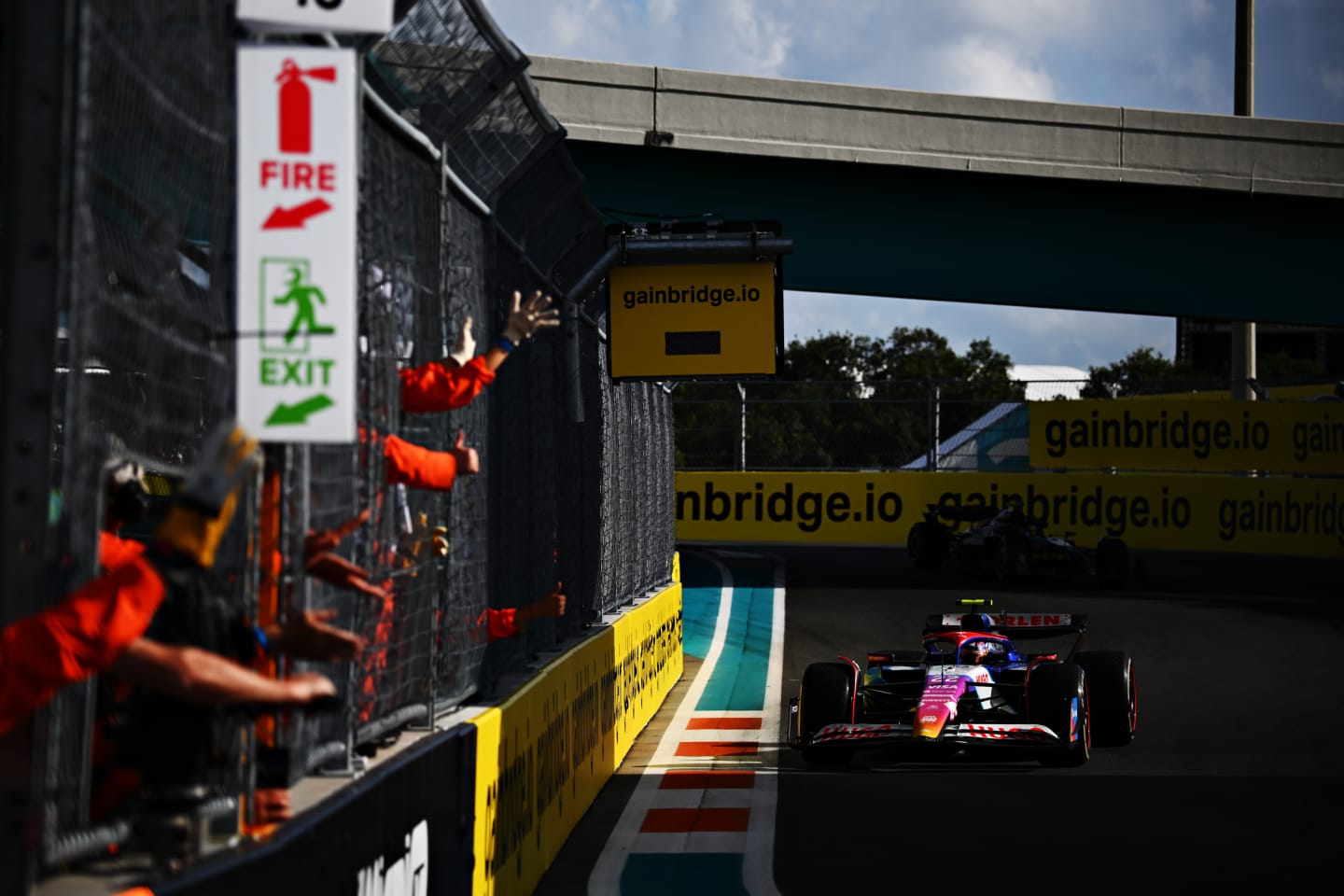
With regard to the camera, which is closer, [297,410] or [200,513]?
[200,513]

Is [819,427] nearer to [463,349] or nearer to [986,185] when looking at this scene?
[986,185]

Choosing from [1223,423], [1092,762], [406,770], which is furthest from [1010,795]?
[1223,423]

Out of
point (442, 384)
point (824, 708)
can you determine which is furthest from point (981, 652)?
point (442, 384)

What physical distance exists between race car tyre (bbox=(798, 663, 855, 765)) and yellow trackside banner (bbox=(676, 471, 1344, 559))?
15.6 meters

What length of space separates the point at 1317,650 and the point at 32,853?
1468 centimetres

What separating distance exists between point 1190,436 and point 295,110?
993 inches

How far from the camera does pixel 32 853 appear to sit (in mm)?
2633

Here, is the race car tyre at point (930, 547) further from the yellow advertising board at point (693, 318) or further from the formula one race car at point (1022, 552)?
the yellow advertising board at point (693, 318)

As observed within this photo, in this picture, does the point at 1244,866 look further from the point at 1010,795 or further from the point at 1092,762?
the point at 1092,762

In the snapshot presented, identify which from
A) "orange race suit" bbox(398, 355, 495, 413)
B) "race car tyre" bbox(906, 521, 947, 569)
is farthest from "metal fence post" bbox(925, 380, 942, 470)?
"orange race suit" bbox(398, 355, 495, 413)

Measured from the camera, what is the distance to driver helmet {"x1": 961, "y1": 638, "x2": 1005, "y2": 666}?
10.9 metres

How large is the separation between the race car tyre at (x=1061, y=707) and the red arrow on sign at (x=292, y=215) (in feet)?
24.4

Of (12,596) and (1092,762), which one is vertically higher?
(12,596)

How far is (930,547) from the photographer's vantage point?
23.8m
